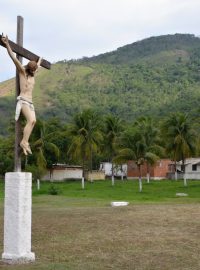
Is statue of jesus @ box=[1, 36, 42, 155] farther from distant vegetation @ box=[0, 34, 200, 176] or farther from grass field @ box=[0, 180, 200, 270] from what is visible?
distant vegetation @ box=[0, 34, 200, 176]

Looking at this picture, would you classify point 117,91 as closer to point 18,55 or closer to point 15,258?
point 18,55

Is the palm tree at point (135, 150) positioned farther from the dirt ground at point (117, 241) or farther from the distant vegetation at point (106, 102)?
the dirt ground at point (117, 241)

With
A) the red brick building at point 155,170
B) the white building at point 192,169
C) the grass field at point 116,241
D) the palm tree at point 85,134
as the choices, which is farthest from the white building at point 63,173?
the grass field at point 116,241

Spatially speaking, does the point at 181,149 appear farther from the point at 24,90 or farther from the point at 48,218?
the point at 24,90

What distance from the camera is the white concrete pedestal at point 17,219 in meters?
9.55

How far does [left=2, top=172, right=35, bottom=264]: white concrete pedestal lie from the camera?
9555 millimetres

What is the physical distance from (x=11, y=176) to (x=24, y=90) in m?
1.76

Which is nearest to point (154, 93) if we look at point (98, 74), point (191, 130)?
point (98, 74)

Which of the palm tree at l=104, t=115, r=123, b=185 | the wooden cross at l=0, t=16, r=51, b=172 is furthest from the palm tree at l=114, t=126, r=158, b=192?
the wooden cross at l=0, t=16, r=51, b=172

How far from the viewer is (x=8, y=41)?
9711mm

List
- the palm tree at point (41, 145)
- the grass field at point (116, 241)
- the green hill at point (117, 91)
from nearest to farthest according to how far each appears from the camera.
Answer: the grass field at point (116, 241) → the palm tree at point (41, 145) → the green hill at point (117, 91)

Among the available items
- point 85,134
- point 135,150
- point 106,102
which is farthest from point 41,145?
point 106,102

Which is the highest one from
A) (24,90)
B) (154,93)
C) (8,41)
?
(154,93)

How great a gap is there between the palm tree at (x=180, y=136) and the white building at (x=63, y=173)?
1961 cm
